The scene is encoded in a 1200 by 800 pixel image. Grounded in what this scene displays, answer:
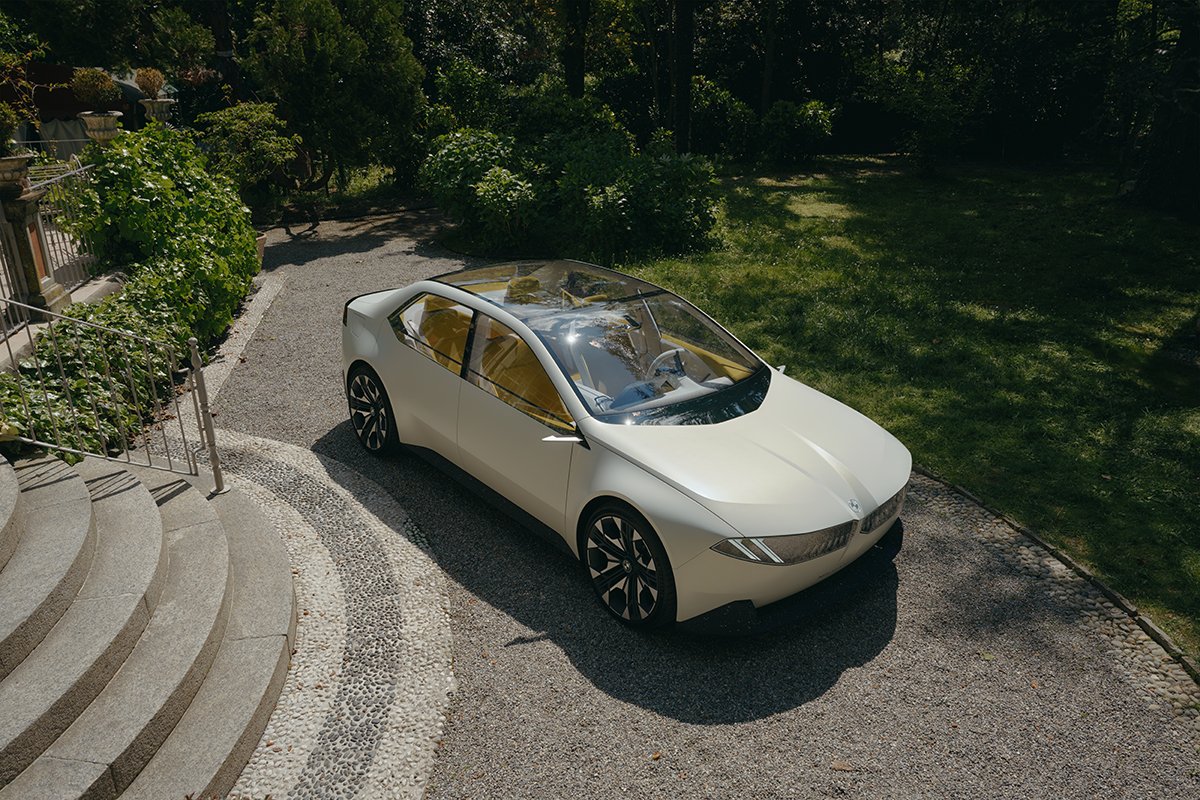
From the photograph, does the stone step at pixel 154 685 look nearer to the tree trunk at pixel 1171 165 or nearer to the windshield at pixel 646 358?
the windshield at pixel 646 358

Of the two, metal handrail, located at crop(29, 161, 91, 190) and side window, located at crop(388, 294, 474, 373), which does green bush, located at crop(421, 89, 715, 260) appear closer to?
metal handrail, located at crop(29, 161, 91, 190)

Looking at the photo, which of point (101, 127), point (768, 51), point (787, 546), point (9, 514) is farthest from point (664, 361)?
point (768, 51)

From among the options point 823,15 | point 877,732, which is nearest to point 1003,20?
point 823,15

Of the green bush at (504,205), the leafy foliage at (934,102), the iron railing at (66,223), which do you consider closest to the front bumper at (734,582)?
the iron railing at (66,223)

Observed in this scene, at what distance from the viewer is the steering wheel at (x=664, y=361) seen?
18.5 feet

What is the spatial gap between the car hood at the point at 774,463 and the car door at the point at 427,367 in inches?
53.4

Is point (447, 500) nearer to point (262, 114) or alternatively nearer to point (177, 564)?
point (177, 564)

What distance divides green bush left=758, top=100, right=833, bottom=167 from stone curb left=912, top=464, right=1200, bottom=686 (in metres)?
15.0

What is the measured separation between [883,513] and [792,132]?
16882mm

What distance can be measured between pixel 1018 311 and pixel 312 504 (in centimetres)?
848

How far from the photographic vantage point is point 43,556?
4.47 meters

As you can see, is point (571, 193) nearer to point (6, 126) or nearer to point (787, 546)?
point (6, 126)

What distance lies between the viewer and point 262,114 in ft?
46.0

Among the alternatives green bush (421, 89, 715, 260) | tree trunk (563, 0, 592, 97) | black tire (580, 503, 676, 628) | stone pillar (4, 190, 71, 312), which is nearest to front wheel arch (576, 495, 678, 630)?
black tire (580, 503, 676, 628)
